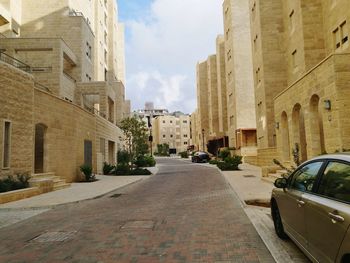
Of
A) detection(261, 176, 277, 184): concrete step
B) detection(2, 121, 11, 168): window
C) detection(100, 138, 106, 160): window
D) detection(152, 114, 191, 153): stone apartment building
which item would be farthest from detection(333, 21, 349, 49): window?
detection(152, 114, 191, 153): stone apartment building

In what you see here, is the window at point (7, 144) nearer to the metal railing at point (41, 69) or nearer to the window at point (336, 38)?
the metal railing at point (41, 69)

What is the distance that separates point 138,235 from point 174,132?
126442 mm

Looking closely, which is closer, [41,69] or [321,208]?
[321,208]

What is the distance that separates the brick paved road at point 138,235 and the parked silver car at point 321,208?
91 cm

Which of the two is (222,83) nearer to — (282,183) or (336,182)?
(282,183)

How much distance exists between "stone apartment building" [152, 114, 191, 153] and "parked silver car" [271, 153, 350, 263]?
126 metres

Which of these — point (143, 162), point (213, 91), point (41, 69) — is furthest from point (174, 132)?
point (41, 69)

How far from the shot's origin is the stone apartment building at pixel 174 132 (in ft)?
432

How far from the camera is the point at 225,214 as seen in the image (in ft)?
29.9

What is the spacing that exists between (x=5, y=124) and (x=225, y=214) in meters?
9.78

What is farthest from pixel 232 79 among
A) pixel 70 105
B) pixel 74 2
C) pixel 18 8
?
pixel 70 105

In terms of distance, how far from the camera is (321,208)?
3.85 meters

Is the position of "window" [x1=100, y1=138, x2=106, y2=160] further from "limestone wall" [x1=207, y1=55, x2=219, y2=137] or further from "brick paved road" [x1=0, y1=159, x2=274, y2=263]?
"limestone wall" [x1=207, y1=55, x2=219, y2=137]

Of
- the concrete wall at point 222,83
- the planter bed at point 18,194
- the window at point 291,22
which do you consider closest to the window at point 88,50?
the window at point 291,22
